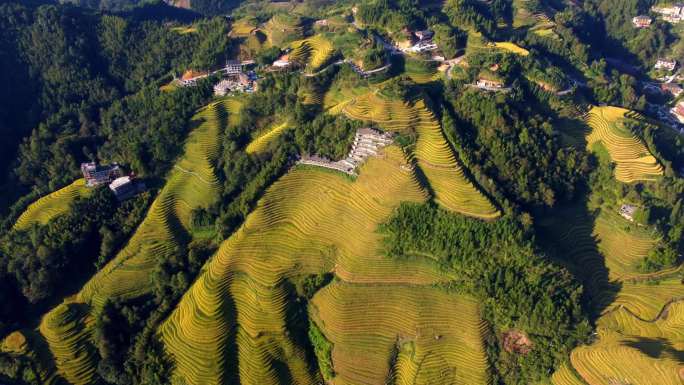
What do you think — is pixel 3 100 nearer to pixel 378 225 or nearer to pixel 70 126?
pixel 70 126

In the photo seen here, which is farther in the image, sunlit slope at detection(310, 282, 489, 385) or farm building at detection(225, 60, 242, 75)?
farm building at detection(225, 60, 242, 75)

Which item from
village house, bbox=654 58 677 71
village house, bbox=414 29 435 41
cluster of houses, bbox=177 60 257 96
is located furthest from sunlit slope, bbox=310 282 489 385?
village house, bbox=654 58 677 71

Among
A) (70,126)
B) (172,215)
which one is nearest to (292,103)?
(172,215)

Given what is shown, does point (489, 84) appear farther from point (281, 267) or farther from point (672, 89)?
point (672, 89)

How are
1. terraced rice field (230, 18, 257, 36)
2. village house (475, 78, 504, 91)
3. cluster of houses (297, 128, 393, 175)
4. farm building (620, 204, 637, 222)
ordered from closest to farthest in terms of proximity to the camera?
1. farm building (620, 204, 637, 222)
2. cluster of houses (297, 128, 393, 175)
3. village house (475, 78, 504, 91)
4. terraced rice field (230, 18, 257, 36)

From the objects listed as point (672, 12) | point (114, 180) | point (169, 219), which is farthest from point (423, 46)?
point (672, 12)

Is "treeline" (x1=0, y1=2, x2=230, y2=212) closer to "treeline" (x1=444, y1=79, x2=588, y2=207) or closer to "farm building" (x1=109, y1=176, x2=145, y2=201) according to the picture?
"farm building" (x1=109, y1=176, x2=145, y2=201)

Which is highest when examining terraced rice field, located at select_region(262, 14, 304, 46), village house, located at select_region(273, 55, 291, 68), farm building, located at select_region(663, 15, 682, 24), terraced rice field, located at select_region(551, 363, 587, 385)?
terraced rice field, located at select_region(262, 14, 304, 46)
